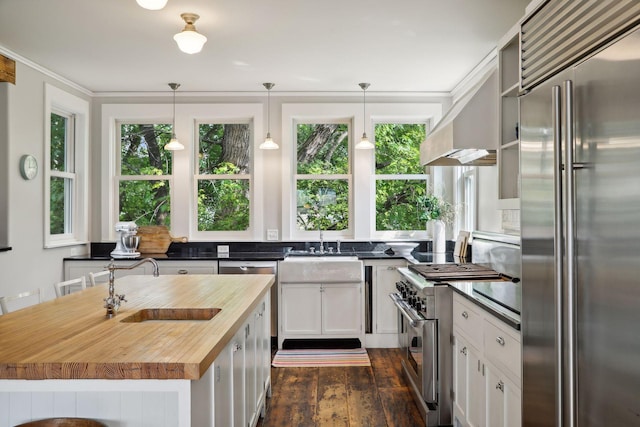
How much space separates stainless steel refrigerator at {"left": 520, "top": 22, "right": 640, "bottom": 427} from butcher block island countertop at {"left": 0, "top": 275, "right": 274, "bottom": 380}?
44.9 inches

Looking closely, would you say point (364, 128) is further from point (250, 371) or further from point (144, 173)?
point (250, 371)

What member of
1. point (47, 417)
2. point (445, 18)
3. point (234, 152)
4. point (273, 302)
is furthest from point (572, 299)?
point (234, 152)

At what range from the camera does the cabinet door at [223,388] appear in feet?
6.01

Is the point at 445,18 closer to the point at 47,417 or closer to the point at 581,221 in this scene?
the point at 581,221

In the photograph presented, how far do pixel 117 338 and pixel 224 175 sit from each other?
12.3 ft

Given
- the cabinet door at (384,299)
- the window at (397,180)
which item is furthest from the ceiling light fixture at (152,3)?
Result: the window at (397,180)

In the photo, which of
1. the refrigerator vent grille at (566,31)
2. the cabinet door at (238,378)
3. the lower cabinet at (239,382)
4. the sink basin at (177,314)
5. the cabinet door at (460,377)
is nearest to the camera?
the refrigerator vent grille at (566,31)

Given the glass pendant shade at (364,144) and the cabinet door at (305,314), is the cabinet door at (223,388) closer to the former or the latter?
the cabinet door at (305,314)

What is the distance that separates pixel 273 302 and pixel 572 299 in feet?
12.0

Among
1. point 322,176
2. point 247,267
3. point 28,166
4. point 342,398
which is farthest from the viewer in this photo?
point 322,176

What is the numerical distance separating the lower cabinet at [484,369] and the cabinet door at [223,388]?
1.20 meters

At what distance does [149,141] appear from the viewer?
544 centimetres

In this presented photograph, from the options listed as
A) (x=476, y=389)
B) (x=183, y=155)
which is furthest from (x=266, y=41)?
(x=476, y=389)

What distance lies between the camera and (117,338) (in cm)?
176
